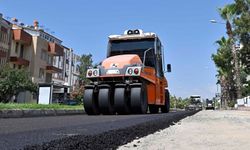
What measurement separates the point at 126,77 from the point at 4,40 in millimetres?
31394

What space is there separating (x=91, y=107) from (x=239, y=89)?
37.4 metres

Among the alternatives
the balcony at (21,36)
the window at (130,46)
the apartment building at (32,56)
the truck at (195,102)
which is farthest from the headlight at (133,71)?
the truck at (195,102)

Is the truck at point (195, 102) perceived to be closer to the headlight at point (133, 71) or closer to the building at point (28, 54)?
the building at point (28, 54)

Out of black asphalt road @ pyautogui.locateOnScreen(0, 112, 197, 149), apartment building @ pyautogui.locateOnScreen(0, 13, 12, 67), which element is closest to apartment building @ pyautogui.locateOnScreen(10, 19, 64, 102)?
apartment building @ pyautogui.locateOnScreen(0, 13, 12, 67)

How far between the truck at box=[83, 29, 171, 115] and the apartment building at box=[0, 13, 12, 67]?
27954 mm

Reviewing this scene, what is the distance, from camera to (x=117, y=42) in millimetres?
16859

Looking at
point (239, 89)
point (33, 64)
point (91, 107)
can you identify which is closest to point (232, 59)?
point (239, 89)

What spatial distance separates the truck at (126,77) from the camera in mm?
14211

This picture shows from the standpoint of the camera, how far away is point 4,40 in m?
42.2

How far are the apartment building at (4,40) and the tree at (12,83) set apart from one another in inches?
321

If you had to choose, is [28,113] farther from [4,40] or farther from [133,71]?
[4,40]

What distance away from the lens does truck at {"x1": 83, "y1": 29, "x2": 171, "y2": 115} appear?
14.2 meters

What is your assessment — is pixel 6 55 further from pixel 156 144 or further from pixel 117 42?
pixel 156 144

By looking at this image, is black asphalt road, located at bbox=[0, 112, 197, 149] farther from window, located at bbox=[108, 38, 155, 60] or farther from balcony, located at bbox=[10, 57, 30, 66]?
balcony, located at bbox=[10, 57, 30, 66]
